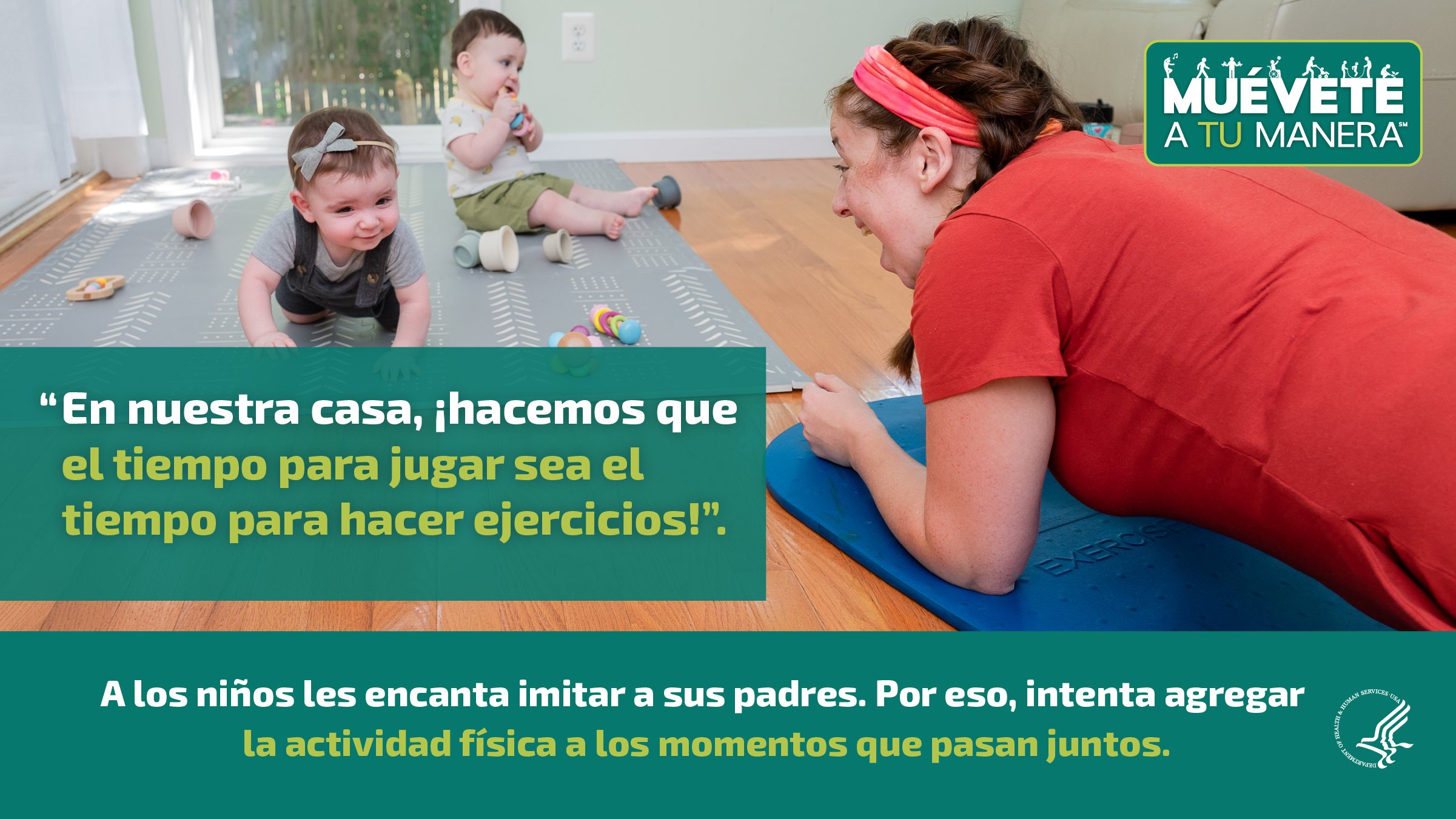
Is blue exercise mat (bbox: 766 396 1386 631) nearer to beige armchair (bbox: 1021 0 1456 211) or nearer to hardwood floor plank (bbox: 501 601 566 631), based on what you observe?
hardwood floor plank (bbox: 501 601 566 631)

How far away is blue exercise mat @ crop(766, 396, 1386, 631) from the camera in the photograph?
1.03 metres

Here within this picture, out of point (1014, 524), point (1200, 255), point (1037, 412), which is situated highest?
point (1200, 255)

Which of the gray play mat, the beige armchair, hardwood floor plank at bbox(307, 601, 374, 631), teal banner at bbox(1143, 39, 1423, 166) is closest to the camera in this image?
hardwood floor plank at bbox(307, 601, 374, 631)

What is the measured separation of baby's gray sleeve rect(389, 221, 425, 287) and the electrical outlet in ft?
6.12

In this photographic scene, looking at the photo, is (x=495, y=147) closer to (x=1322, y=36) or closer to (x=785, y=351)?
(x=785, y=351)

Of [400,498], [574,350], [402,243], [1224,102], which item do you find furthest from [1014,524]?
[402,243]

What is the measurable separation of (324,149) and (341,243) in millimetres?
145

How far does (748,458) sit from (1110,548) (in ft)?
1.47

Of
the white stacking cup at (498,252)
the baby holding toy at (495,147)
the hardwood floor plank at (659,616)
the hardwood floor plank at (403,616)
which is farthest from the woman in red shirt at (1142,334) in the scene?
the baby holding toy at (495,147)

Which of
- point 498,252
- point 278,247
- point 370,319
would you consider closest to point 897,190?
point 278,247
